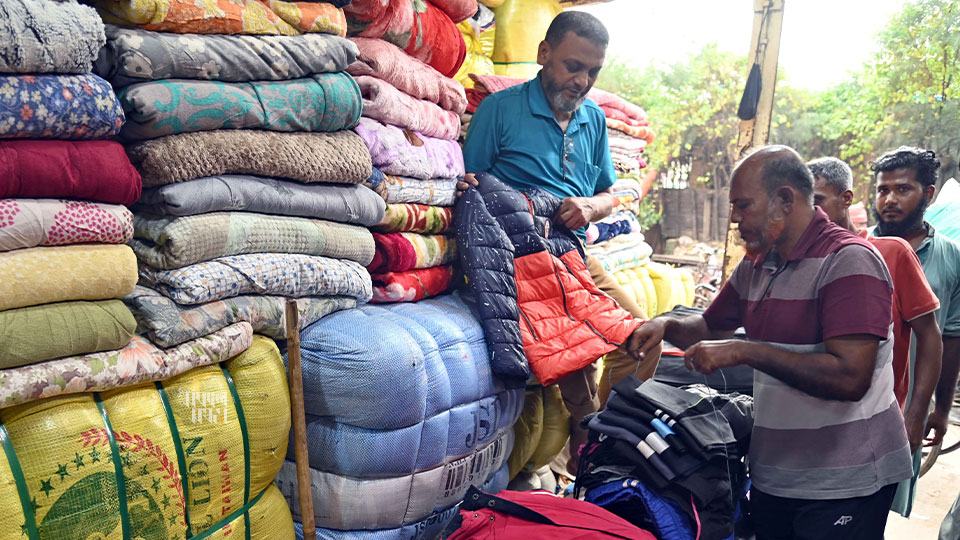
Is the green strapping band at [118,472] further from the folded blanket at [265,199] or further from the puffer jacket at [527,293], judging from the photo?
the puffer jacket at [527,293]

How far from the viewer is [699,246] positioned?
10.3 metres

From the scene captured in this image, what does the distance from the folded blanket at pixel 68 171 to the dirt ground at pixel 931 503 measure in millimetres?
3279

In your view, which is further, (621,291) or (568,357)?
(621,291)

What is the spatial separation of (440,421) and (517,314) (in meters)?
0.52

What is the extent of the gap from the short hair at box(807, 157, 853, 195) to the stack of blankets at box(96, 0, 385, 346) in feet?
6.12

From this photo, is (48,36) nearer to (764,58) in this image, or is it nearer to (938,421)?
(938,421)

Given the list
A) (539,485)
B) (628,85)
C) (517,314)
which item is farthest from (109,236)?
(628,85)

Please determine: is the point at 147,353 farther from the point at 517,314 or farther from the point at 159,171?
the point at 517,314

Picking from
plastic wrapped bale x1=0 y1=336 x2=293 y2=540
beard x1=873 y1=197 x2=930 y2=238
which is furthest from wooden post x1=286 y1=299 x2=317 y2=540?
beard x1=873 y1=197 x2=930 y2=238

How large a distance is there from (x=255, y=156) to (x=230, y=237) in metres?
0.23

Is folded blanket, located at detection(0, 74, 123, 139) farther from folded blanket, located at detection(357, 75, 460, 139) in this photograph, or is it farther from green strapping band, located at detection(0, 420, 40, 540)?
folded blanket, located at detection(357, 75, 460, 139)

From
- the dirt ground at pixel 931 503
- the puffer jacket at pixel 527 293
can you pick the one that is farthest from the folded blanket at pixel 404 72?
the dirt ground at pixel 931 503

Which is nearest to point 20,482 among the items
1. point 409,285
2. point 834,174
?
point 409,285

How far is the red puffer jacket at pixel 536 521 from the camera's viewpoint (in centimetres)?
166
